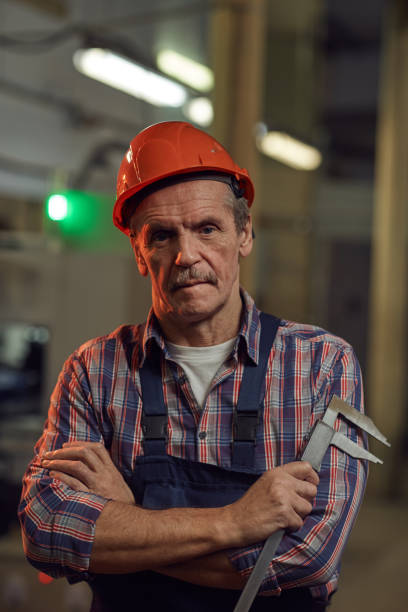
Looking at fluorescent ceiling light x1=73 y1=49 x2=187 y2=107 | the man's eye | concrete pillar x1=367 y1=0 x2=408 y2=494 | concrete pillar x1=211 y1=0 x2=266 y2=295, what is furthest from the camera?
concrete pillar x1=367 y1=0 x2=408 y2=494

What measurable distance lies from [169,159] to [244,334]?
447 mm

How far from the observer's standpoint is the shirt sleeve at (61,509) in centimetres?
153

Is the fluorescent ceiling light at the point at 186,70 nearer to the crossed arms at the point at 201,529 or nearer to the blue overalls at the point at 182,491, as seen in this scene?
the blue overalls at the point at 182,491

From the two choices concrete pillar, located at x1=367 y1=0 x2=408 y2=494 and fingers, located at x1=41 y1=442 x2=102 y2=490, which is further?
concrete pillar, located at x1=367 y1=0 x2=408 y2=494

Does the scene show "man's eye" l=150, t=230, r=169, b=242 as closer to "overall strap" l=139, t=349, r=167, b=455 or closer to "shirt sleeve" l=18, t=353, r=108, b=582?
"overall strap" l=139, t=349, r=167, b=455

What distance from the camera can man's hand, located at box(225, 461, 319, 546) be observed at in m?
1.46

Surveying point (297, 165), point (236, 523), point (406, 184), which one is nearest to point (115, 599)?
point (236, 523)

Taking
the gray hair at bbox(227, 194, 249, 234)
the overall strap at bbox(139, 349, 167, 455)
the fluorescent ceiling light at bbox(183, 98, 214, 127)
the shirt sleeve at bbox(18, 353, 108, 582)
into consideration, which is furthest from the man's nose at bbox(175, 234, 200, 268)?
the fluorescent ceiling light at bbox(183, 98, 214, 127)

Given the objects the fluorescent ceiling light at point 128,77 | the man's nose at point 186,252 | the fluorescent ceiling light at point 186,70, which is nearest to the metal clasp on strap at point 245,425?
the man's nose at point 186,252

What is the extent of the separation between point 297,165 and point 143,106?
2.80 meters

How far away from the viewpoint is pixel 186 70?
12.9 ft

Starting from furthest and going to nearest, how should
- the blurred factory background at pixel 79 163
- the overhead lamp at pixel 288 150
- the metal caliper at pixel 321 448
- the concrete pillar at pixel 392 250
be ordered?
the concrete pillar at pixel 392 250 → the overhead lamp at pixel 288 150 → the blurred factory background at pixel 79 163 → the metal caliper at pixel 321 448

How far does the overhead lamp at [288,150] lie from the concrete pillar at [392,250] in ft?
2.87

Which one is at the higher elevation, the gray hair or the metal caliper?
the gray hair
